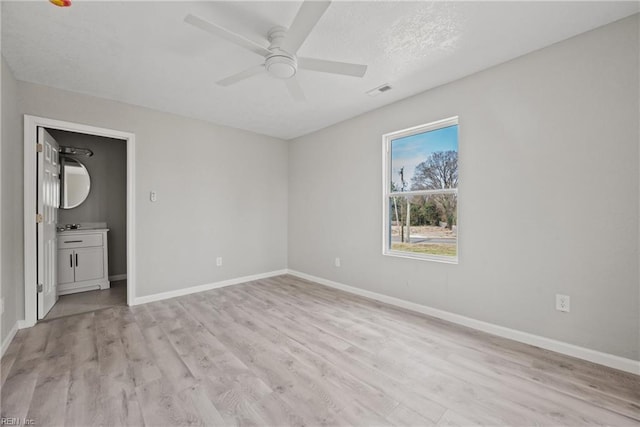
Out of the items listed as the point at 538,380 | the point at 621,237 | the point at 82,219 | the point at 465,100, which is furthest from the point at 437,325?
the point at 82,219

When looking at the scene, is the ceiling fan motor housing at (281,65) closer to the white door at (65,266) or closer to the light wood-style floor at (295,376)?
the light wood-style floor at (295,376)

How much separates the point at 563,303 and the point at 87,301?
17.2ft

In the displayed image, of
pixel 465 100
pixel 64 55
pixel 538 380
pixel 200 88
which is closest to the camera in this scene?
pixel 538 380

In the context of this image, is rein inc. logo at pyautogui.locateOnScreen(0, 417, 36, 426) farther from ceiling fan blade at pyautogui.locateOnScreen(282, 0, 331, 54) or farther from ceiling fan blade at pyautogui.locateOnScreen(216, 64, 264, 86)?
ceiling fan blade at pyautogui.locateOnScreen(282, 0, 331, 54)

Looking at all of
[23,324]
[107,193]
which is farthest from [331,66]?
[107,193]

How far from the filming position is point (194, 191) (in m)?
3.96

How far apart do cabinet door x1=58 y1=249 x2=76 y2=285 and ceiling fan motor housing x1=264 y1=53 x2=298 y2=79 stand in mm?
4008

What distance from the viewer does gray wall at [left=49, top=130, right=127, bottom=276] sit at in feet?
14.4

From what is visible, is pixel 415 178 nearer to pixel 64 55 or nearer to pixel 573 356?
pixel 573 356

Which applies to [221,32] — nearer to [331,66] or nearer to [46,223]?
[331,66]

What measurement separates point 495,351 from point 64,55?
444cm

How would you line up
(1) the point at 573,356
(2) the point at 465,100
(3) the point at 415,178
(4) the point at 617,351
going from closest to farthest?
(4) the point at 617,351 → (1) the point at 573,356 → (2) the point at 465,100 → (3) the point at 415,178

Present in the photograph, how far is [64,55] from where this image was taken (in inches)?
93.2

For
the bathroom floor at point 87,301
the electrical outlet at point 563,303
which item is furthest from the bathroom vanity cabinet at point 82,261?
the electrical outlet at point 563,303
